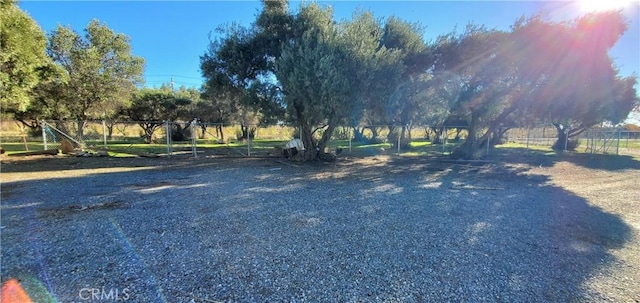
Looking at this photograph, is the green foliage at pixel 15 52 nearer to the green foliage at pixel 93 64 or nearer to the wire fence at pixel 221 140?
the green foliage at pixel 93 64

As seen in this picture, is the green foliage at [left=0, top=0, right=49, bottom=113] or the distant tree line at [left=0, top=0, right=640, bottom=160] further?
the distant tree line at [left=0, top=0, right=640, bottom=160]

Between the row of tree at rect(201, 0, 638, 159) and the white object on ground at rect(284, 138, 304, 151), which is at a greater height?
the row of tree at rect(201, 0, 638, 159)

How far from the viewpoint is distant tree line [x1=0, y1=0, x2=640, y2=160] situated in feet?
30.9

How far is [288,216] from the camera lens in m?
4.99

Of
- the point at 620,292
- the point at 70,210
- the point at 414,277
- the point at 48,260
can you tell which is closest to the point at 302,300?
the point at 414,277

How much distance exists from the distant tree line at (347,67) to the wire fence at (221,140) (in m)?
2.52

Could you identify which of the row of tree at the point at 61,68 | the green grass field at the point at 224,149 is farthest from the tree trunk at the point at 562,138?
the row of tree at the point at 61,68

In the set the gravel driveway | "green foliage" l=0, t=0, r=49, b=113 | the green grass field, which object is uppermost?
"green foliage" l=0, t=0, r=49, b=113

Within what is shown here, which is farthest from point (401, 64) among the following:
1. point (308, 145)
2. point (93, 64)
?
point (93, 64)

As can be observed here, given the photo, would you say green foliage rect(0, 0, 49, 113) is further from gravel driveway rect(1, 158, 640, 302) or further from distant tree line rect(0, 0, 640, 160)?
gravel driveway rect(1, 158, 640, 302)

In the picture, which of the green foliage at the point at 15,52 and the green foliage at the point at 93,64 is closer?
the green foliage at the point at 15,52

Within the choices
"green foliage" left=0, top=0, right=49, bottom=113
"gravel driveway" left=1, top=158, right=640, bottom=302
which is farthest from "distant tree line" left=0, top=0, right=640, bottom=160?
"gravel driveway" left=1, top=158, right=640, bottom=302

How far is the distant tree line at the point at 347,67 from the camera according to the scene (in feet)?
30.9

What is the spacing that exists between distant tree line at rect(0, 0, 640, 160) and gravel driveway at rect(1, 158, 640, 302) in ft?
13.8
